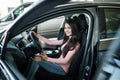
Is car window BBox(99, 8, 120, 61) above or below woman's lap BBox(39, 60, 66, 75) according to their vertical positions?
above

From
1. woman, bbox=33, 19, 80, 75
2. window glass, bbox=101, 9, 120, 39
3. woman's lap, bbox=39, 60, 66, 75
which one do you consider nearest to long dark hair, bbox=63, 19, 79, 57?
woman, bbox=33, 19, 80, 75

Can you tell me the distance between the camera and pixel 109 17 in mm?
3311

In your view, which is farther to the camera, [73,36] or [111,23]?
[111,23]

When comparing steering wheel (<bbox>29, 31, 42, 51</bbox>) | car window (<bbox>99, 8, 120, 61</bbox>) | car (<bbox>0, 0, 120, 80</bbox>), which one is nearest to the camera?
car (<bbox>0, 0, 120, 80</bbox>)

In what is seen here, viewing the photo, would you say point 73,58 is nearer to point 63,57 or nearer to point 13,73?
point 63,57

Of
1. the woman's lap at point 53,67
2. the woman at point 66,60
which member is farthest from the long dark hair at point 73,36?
the woman's lap at point 53,67

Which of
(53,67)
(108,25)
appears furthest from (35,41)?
(108,25)

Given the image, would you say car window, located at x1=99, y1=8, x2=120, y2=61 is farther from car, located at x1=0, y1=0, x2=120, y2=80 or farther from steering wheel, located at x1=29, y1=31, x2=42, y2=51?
steering wheel, located at x1=29, y1=31, x2=42, y2=51

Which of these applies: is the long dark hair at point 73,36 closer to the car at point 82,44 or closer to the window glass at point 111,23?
the car at point 82,44

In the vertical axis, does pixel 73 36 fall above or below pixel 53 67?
above

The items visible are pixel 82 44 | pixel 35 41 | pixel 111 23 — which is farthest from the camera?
pixel 111 23

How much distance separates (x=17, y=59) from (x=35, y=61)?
0.25 metres

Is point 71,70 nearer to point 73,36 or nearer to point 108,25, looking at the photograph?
point 73,36

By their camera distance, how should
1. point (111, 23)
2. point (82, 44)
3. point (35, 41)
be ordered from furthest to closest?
1. point (111, 23)
2. point (35, 41)
3. point (82, 44)
